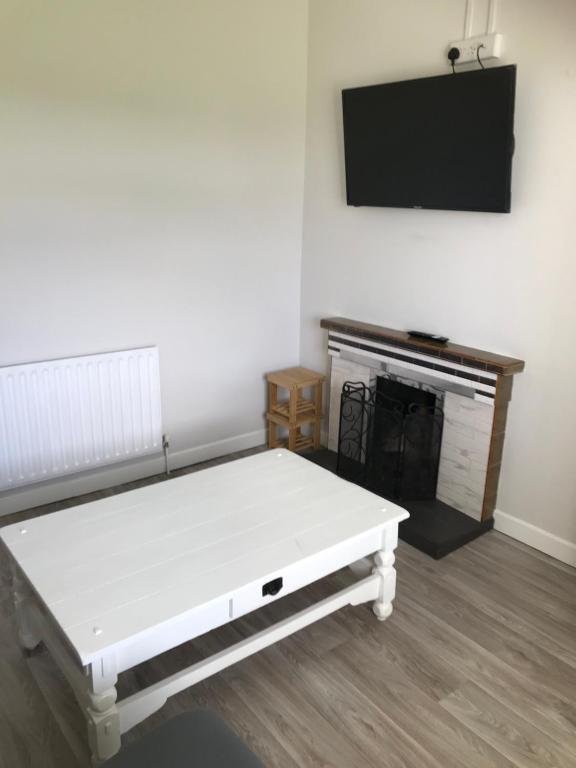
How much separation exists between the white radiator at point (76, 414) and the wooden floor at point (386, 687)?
1.98ft

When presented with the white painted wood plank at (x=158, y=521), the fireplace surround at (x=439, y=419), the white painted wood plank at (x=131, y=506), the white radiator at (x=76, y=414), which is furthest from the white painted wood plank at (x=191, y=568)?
the white radiator at (x=76, y=414)

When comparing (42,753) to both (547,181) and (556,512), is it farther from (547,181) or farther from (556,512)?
(547,181)

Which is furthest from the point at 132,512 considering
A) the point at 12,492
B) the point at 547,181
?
the point at 547,181

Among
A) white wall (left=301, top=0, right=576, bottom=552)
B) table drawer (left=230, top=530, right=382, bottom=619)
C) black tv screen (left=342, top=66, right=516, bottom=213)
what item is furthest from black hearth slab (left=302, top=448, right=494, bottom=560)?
black tv screen (left=342, top=66, right=516, bottom=213)

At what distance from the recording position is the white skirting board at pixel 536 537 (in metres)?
2.75

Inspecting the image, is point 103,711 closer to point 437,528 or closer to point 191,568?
point 191,568

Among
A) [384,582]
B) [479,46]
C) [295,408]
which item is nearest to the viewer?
[384,582]

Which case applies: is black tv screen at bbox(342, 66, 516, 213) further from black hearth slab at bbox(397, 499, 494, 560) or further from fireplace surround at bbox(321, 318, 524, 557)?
black hearth slab at bbox(397, 499, 494, 560)

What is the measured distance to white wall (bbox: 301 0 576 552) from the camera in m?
2.51

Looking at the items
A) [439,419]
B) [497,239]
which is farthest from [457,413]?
[497,239]

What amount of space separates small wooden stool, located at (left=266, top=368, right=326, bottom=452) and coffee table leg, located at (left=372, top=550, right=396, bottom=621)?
4.66ft

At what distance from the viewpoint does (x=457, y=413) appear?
2.98 meters

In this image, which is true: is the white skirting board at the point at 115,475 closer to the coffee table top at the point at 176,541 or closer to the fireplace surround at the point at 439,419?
the fireplace surround at the point at 439,419

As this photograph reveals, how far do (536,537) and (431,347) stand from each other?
39.1 inches
